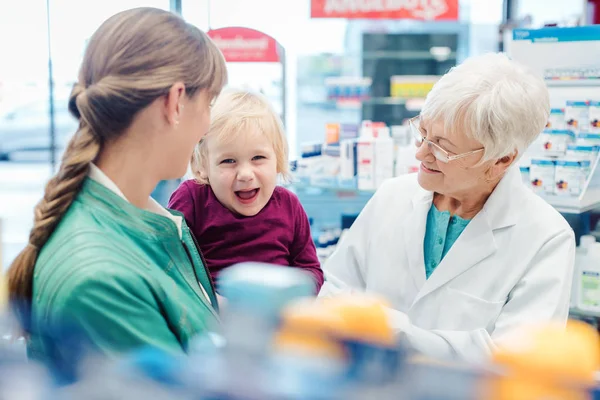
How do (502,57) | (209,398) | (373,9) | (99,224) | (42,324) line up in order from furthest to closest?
(373,9), (502,57), (99,224), (42,324), (209,398)

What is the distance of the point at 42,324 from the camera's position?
91 centimetres

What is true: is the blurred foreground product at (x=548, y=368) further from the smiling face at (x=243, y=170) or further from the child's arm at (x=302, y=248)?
the child's arm at (x=302, y=248)

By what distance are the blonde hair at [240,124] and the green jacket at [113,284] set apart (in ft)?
2.44

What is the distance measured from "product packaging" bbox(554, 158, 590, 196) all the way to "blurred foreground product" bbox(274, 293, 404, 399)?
2638 millimetres

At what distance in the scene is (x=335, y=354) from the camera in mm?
566

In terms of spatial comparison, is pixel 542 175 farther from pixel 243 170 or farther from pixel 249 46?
pixel 249 46

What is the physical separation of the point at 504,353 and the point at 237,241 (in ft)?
4.98

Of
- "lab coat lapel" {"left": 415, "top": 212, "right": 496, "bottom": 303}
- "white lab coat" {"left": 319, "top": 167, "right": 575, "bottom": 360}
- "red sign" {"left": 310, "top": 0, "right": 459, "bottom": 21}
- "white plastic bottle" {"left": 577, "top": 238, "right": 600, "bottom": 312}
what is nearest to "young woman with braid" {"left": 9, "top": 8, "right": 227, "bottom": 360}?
"white lab coat" {"left": 319, "top": 167, "right": 575, "bottom": 360}

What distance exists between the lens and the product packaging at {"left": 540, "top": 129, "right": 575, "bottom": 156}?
9.95 feet

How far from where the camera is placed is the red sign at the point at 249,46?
14.0 feet

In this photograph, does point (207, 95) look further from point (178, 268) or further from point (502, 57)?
point (502, 57)

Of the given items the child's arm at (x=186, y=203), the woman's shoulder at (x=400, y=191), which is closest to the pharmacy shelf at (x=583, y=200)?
the woman's shoulder at (x=400, y=191)

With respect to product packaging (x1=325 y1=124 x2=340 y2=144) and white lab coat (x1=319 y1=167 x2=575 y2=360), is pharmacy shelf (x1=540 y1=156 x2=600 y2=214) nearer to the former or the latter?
white lab coat (x1=319 y1=167 x2=575 y2=360)

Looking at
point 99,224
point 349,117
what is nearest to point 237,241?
point 99,224
